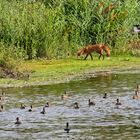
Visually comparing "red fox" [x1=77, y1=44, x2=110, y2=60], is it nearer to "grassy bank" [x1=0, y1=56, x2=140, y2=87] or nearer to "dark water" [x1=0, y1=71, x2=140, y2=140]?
"grassy bank" [x1=0, y1=56, x2=140, y2=87]

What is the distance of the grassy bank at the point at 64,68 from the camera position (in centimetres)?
4378

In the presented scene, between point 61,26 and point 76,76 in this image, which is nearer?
point 76,76

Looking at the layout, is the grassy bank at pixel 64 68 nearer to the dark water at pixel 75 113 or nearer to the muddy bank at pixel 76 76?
the muddy bank at pixel 76 76

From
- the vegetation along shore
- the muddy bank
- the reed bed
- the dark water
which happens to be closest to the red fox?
the vegetation along shore

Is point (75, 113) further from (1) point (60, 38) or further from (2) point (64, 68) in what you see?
(1) point (60, 38)

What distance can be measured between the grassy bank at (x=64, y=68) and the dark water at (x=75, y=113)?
2.17 m

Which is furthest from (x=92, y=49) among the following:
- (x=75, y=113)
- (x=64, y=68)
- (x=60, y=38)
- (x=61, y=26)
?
(x=75, y=113)

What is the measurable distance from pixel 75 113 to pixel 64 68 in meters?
18.7

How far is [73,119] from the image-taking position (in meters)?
29.4

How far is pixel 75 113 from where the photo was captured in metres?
31.0

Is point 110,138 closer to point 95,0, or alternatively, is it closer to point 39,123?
point 39,123

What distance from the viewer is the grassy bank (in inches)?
1724

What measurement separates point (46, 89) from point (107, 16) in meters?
22.1

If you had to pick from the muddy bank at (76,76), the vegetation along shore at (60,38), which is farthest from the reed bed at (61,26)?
the muddy bank at (76,76)
